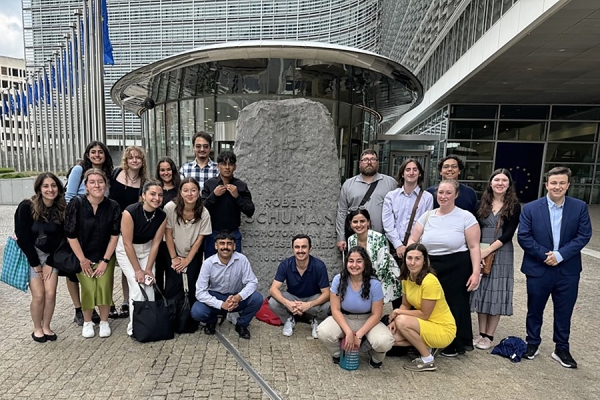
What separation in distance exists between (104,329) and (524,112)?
775 inches

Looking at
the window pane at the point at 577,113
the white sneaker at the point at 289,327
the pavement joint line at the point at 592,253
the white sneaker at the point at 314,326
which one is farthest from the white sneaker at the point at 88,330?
the window pane at the point at 577,113

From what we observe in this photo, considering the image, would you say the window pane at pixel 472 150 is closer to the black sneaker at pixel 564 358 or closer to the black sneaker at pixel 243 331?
the black sneaker at pixel 564 358

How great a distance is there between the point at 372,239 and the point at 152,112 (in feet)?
46.3

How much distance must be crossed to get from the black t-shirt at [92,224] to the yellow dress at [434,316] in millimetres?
3027

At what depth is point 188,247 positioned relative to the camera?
4062 millimetres

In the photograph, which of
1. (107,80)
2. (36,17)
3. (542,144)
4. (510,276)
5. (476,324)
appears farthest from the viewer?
(107,80)

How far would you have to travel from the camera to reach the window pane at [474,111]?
58.7 feet

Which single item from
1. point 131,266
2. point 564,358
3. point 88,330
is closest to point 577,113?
point 564,358

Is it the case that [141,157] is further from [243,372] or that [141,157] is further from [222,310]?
[243,372]

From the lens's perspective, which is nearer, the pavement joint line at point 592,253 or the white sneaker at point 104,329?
the white sneaker at point 104,329

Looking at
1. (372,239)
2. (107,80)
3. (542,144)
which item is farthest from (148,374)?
(107,80)

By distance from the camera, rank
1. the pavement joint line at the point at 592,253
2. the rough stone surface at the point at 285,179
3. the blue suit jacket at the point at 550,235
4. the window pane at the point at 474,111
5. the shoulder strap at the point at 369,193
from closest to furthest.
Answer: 1. the blue suit jacket at the point at 550,235
2. the shoulder strap at the point at 369,193
3. the rough stone surface at the point at 285,179
4. the pavement joint line at the point at 592,253
5. the window pane at the point at 474,111

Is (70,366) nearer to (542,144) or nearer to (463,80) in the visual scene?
(463,80)

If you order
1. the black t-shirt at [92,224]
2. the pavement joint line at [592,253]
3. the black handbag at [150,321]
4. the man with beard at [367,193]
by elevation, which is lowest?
the pavement joint line at [592,253]
